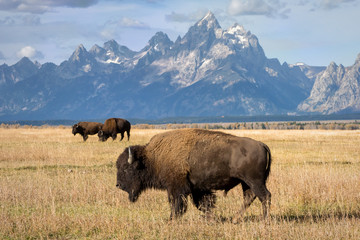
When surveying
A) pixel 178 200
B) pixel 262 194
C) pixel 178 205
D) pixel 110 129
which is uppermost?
pixel 110 129

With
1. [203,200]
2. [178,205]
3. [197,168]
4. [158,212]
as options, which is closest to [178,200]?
[178,205]

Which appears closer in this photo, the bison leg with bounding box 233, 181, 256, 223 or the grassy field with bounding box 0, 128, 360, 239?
the grassy field with bounding box 0, 128, 360, 239

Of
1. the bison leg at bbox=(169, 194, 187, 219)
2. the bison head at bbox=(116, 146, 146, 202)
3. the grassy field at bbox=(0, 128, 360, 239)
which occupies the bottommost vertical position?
the grassy field at bbox=(0, 128, 360, 239)

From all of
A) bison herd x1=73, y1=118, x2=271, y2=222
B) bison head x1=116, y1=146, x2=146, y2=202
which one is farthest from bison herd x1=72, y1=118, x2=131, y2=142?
bison herd x1=73, y1=118, x2=271, y2=222

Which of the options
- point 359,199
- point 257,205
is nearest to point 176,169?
point 257,205

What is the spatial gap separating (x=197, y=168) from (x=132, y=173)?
1.77 metres

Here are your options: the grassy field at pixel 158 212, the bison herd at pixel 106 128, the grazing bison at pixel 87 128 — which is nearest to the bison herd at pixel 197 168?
the grassy field at pixel 158 212

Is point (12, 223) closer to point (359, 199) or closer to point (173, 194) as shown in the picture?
point (173, 194)

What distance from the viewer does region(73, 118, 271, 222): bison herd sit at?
990 cm

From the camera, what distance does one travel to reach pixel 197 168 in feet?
33.8

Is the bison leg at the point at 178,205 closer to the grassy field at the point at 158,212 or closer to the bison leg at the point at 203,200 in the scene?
the grassy field at the point at 158,212

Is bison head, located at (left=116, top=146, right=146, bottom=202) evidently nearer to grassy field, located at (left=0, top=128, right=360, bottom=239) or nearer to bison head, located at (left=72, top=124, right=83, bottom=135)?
grassy field, located at (left=0, top=128, right=360, bottom=239)

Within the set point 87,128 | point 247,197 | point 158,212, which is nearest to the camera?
point 247,197

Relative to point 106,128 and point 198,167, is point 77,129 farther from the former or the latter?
point 198,167
